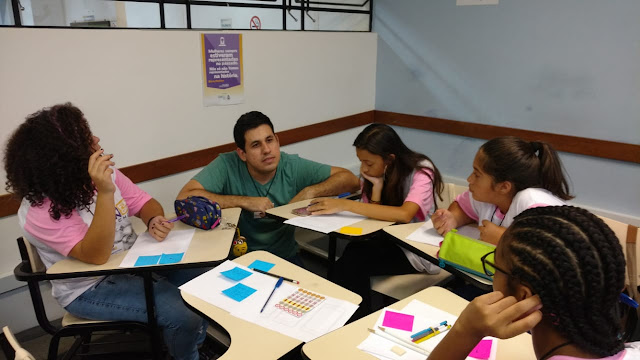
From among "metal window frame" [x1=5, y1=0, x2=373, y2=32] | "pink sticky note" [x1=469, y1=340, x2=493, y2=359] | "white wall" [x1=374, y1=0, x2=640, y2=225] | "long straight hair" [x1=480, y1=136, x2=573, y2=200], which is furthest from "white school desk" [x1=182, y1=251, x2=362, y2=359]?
"white wall" [x1=374, y1=0, x2=640, y2=225]

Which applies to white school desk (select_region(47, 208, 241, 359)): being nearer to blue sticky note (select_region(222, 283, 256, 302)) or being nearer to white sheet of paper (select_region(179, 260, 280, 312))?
white sheet of paper (select_region(179, 260, 280, 312))

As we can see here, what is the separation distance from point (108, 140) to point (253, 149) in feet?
3.15

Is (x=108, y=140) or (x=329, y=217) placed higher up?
(x=108, y=140)

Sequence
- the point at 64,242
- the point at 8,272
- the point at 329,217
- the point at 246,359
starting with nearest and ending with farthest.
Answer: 1. the point at 246,359
2. the point at 64,242
3. the point at 329,217
4. the point at 8,272

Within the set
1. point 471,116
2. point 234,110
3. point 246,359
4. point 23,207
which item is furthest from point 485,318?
point 471,116

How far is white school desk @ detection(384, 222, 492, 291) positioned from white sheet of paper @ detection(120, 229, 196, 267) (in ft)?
3.02

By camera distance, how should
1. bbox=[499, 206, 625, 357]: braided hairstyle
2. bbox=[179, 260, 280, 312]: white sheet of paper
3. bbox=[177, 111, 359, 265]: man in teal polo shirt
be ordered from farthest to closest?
bbox=[177, 111, 359, 265]: man in teal polo shirt → bbox=[179, 260, 280, 312]: white sheet of paper → bbox=[499, 206, 625, 357]: braided hairstyle

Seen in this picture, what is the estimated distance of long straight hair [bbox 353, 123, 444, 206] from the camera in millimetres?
2430

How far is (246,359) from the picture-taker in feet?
4.32

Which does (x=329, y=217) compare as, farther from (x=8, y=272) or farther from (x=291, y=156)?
(x=8, y=272)

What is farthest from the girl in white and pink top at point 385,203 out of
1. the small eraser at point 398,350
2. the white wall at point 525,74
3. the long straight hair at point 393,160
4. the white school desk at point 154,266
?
the white wall at point 525,74

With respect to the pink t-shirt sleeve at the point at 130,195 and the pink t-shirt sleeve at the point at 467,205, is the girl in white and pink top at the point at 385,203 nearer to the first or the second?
the pink t-shirt sleeve at the point at 467,205

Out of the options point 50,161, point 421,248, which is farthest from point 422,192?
point 50,161

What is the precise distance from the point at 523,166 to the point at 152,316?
5.39 feet
